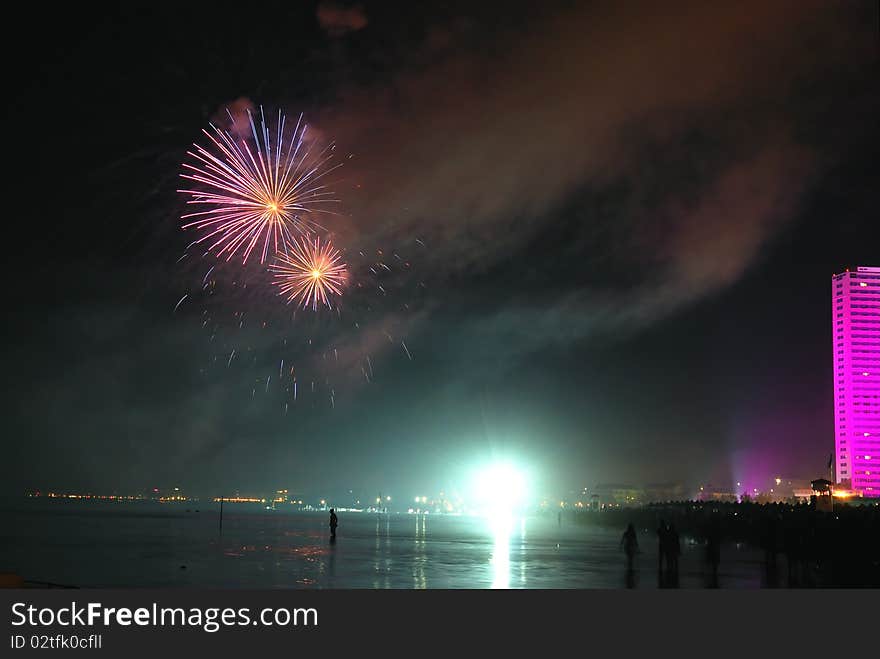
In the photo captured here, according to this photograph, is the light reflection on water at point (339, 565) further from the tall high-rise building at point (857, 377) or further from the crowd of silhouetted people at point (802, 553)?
the tall high-rise building at point (857, 377)

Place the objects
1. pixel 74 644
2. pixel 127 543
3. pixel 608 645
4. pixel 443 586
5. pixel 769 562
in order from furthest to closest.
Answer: pixel 127 543 → pixel 769 562 → pixel 443 586 → pixel 608 645 → pixel 74 644

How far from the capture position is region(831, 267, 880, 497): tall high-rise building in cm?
15100

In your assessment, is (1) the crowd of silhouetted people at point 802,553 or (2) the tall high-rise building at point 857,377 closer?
(1) the crowd of silhouetted people at point 802,553

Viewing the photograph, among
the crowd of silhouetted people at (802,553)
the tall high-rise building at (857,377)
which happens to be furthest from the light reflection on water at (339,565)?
the tall high-rise building at (857,377)

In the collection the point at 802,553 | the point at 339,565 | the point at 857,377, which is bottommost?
the point at 802,553

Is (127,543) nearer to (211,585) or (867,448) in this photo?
(211,585)

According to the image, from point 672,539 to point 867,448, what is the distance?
138 meters

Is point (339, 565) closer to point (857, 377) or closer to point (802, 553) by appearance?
point (802, 553)

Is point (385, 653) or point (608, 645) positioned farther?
point (608, 645)

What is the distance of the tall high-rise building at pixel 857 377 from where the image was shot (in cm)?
15100

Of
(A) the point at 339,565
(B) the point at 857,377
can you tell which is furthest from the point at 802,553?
(B) the point at 857,377

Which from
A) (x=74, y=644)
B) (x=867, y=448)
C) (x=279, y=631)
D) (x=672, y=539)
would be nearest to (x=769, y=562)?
(x=672, y=539)

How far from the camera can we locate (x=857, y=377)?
518ft

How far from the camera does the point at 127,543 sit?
45.6 m
